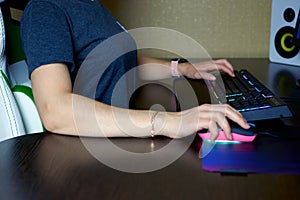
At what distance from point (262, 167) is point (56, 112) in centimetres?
39

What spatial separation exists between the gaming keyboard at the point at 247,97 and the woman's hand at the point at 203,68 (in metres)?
0.05

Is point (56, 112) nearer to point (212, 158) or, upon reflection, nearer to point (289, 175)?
point (212, 158)

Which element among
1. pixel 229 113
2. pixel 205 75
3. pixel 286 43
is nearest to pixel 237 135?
pixel 229 113

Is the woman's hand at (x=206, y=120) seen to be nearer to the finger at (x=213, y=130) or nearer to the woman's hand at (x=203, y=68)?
the finger at (x=213, y=130)

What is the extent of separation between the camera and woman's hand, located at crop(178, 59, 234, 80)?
1252mm

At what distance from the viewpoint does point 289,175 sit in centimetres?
67

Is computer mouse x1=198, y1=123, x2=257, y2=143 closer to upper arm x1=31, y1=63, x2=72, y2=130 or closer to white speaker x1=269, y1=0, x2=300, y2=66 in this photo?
upper arm x1=31, y1=63, x2=72, y2=130

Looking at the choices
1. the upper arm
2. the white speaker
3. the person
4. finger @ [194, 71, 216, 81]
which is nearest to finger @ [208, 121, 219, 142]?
the person

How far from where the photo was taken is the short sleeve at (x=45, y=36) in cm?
85

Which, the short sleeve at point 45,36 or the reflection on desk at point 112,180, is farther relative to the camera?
the short sleeve at point 45,36

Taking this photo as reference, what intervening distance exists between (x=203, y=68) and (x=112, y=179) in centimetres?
69

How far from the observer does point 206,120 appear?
78 cm

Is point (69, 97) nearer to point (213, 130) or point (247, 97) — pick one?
point (213, 130)

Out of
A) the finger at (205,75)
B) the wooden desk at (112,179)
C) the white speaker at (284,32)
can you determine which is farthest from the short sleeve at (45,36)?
the white speaker at (284,32)
